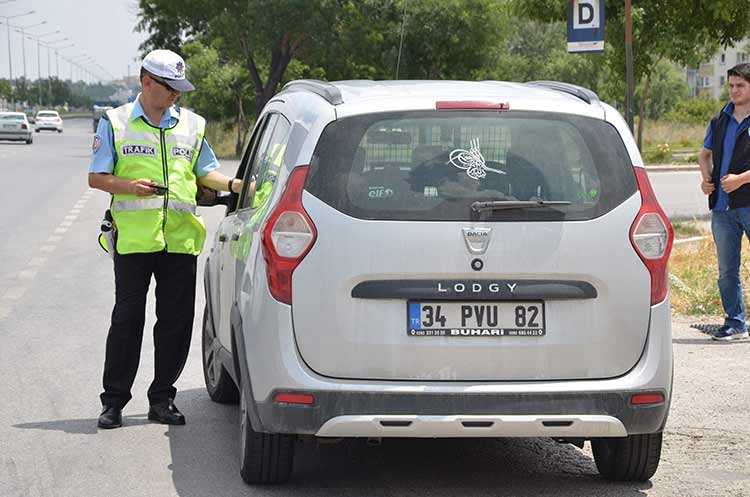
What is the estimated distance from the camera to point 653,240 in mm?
5438

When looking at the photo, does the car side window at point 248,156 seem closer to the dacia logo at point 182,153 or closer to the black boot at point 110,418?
the dacia logo at point 182,153

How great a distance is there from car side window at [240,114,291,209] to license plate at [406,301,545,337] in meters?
0.92

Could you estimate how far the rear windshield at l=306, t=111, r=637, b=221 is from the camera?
530 cm

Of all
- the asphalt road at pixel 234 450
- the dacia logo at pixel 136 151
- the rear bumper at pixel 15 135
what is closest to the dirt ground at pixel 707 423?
the asphalt road at pixel 234 450

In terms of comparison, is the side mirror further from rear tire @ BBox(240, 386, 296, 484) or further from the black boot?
rear tire @ BBox(240, 386, 296, 484)

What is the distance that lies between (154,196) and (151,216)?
0.10 meters

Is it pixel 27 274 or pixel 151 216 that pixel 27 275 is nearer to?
pixel 27 274

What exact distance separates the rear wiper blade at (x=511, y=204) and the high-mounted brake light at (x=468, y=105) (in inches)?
14.9

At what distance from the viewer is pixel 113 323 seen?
7.17 meters

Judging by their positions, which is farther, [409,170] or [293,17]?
[293,17]

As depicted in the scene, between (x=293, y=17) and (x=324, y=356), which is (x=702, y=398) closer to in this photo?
(x=324, y=356)

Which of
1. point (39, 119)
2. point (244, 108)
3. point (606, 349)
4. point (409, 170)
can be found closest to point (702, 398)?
point (606, 349)

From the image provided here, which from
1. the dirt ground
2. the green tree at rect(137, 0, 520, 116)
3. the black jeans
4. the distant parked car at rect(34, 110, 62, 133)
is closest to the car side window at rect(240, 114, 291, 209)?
the black jeans

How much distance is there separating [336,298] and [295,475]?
1157 mm
